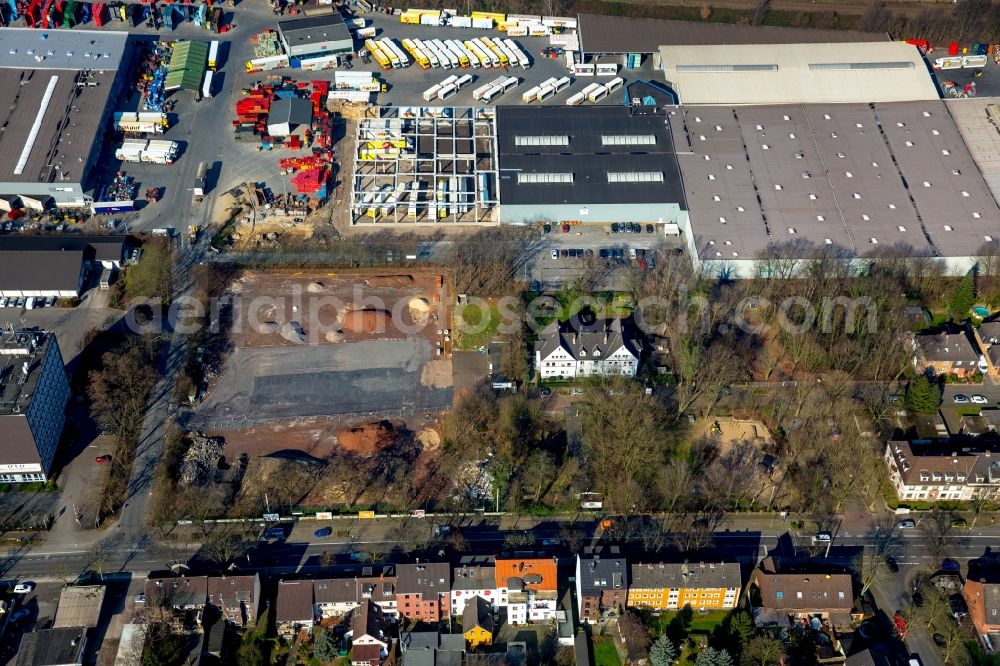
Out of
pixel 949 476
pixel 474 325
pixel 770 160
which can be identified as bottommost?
pixel 949 476

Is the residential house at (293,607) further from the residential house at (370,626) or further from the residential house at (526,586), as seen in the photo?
the residential house at (526,586)

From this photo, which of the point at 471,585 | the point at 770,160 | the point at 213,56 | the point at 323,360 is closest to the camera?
the point at 471,585

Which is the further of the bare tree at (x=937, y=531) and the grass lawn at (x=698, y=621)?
the bare tree at (x=937, y=531)

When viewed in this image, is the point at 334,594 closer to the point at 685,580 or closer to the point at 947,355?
the point at 685,580

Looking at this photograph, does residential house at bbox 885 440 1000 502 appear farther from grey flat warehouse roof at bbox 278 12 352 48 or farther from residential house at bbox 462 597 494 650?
grey flat warehouse roof at bbox 278 12 352 48

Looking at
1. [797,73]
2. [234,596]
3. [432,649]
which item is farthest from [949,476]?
[797,73]

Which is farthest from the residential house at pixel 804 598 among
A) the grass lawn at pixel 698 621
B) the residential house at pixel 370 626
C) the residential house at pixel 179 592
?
the residential house at pixel 179 592

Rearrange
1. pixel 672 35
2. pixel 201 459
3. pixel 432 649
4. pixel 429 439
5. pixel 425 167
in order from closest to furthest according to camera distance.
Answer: pixel 432 649 → pixel 201 459 → pixel 429 439 → pixel 425 167 → pixel 672 35
